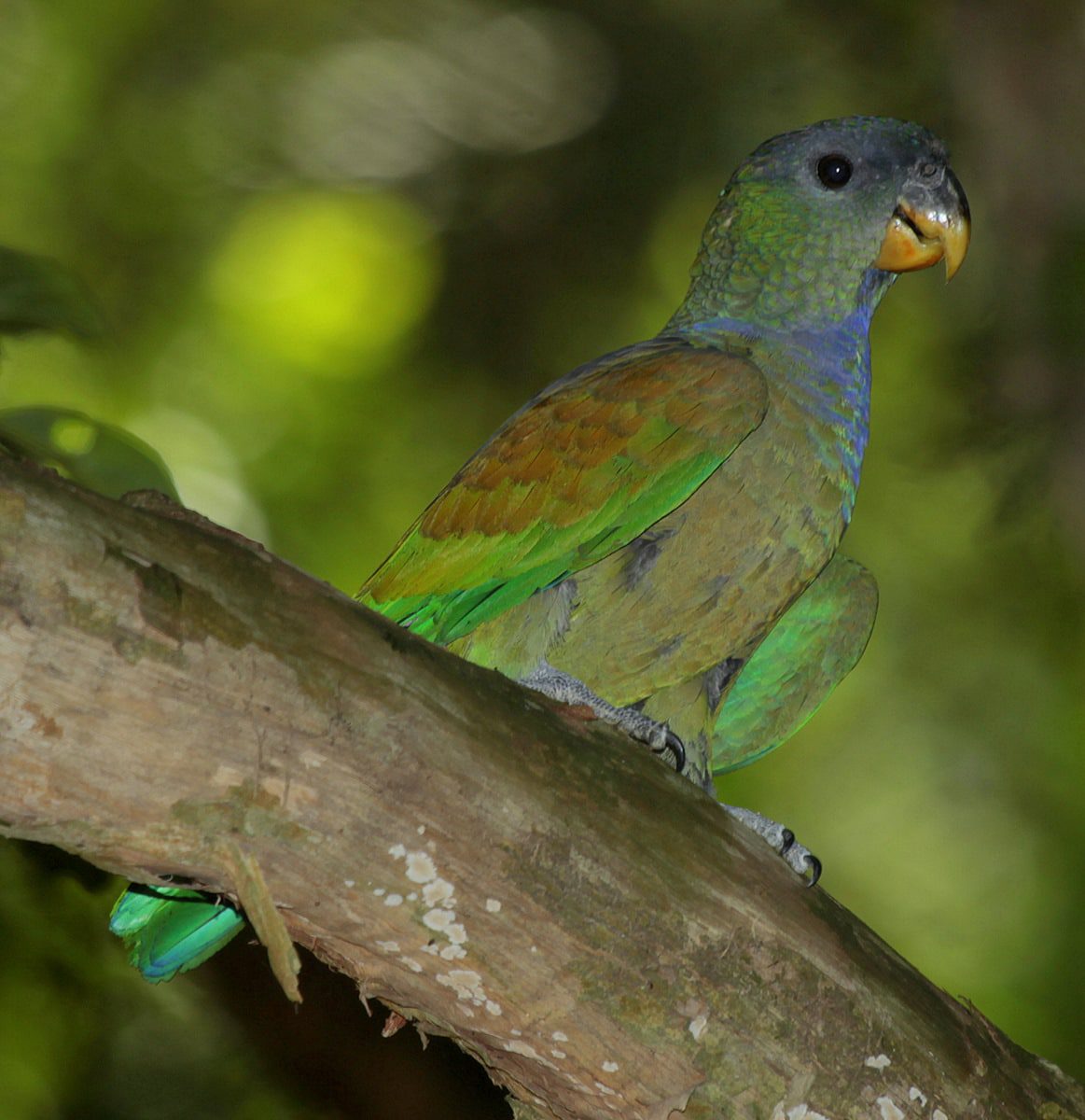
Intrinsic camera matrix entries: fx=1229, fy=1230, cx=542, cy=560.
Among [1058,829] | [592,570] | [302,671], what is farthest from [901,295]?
[302,671]

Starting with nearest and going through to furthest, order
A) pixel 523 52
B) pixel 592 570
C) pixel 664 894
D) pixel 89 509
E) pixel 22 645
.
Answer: pixel 22 645 → pixel 89 509 → pixel 664 894 → pixel 592 570 → pixel 523 52

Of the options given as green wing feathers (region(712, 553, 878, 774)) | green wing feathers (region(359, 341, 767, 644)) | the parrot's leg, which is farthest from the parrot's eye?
the parrot's leg

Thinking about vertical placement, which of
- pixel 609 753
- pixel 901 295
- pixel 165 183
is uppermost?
pixel 901 295

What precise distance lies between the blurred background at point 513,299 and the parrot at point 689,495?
2018 mm

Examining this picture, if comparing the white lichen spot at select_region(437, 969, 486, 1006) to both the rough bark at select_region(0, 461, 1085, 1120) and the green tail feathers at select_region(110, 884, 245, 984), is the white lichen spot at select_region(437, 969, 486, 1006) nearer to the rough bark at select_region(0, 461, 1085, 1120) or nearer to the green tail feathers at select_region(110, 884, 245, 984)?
the rough bark at select_region(0, 461, 1085, 1120)

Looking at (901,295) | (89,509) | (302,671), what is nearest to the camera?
(89,509)

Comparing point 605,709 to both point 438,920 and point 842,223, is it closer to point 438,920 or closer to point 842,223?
point 438,920

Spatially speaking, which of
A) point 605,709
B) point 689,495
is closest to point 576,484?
point 689,495

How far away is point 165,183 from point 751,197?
391 cm

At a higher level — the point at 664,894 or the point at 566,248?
the point at 566,248

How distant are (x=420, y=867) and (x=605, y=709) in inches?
40.1

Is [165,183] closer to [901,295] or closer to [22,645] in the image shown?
[901,295]

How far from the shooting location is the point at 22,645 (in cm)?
158

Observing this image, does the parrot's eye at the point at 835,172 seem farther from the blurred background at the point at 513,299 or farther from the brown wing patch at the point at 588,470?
the blurred background at the point at 513,299
